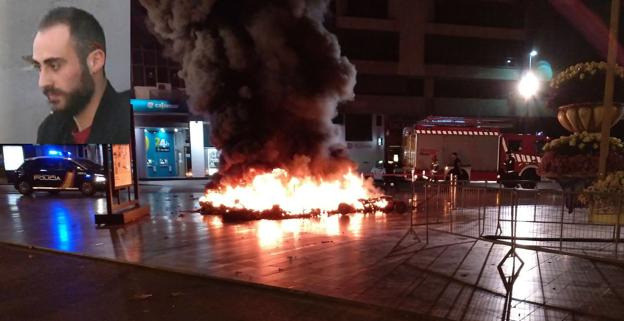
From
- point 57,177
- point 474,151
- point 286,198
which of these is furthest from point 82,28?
point 474,151

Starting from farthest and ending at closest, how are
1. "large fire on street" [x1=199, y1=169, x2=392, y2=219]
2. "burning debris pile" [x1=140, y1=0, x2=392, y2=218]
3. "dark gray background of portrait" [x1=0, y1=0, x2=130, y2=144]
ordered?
"burning debris pile" [x1=140, y1=0, x2=392, y2=218] < "large fire on street" [x1=199, y1=169, x2=392, y2=219] < "dark gray background of portrait" [x1=0, y1=0, x2=130, y2=144]

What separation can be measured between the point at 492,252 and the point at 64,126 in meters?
8.69

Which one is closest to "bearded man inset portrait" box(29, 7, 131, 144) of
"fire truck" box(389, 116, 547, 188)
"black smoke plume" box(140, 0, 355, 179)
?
"black smoke plume" box(140, 0, 355, 179)

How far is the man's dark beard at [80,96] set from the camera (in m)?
8.73

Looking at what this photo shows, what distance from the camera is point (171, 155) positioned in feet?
76.9

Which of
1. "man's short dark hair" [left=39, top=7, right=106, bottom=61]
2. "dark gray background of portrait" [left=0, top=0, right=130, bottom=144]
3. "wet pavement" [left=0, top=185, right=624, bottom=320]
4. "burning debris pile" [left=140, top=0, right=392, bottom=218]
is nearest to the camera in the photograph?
"wet pavement" [left=0, top=185, right=624, bottom=320]

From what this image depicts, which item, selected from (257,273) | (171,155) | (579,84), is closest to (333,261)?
(257,273)

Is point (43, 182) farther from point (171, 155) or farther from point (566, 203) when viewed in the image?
point (566, 203)

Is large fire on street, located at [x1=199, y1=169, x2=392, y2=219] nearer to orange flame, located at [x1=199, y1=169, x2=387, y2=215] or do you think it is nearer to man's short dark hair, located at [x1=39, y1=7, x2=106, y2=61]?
orange flame, located at [x1=199, y1=169, x2=387, y2=215]

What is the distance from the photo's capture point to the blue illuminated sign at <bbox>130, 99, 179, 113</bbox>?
22359 millimetres

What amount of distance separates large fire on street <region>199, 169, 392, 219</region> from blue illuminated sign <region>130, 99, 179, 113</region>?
39.9 ft

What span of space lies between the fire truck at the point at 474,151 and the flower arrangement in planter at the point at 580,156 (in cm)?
889

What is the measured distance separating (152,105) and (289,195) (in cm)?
1417

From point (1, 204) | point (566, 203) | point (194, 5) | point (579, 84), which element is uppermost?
point (194, 5)
